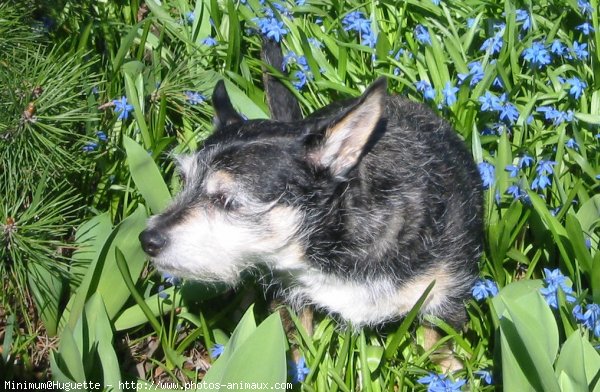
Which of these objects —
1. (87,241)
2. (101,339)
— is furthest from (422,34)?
(101,339)

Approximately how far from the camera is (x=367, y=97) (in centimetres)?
345

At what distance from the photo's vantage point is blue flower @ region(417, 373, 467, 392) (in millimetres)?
3658

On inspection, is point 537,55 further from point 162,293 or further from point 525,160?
point 162,293

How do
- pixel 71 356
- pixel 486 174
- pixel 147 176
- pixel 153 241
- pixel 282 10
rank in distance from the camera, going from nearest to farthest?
pixel 71 356, pixel 153 241, pixel 147 176, pixel 486 174, pixel 282 10

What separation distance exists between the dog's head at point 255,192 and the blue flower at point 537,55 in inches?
55.8

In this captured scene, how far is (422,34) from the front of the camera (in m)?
4.93

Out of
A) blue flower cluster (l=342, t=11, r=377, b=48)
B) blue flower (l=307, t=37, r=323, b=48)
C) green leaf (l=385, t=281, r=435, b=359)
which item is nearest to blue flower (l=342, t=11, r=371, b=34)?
blue flower cluster (l=342, t=11, r=377, b=48)

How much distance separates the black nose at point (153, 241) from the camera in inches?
140

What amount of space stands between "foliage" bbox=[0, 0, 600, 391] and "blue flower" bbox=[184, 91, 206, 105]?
0.06ft

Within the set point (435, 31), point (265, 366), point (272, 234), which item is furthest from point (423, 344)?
point (435, 31)

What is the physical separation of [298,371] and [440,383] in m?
0.59

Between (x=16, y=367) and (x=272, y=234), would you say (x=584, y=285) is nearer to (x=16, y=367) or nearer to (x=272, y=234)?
(x=272, y=234)

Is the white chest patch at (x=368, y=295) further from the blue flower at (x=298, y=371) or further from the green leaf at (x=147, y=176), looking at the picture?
the green leaf at (x=147, y=176)

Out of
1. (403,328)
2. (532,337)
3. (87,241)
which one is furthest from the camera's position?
(87,241)
